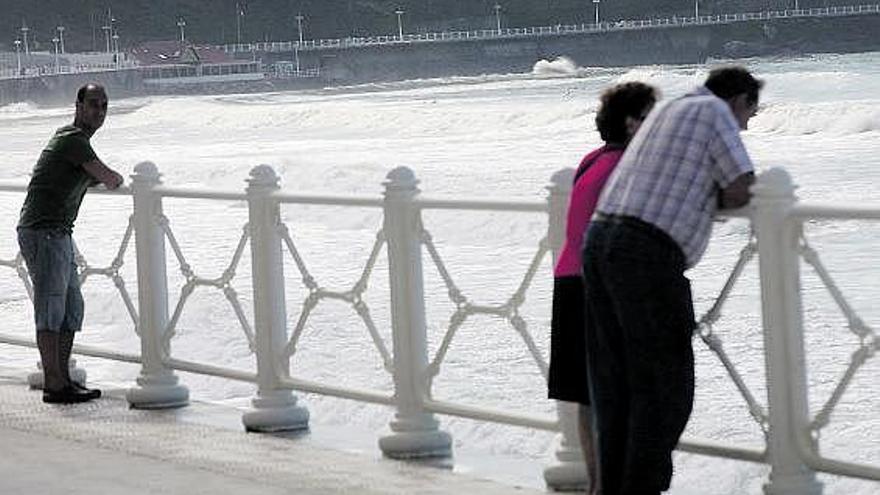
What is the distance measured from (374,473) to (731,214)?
1.60 meters

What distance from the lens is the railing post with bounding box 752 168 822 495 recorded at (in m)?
4.98

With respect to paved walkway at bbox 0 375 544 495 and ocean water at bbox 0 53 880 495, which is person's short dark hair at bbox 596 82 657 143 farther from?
paved walkway at bbox 0 375 544 495

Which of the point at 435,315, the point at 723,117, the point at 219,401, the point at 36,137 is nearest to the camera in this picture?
the point at 723,117

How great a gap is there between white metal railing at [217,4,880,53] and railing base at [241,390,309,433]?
5196 inches

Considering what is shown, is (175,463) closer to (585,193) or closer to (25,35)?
(585,193)

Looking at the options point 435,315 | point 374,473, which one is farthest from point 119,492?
point 435,315

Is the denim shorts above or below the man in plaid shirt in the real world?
below

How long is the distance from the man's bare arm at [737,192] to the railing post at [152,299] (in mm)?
3202

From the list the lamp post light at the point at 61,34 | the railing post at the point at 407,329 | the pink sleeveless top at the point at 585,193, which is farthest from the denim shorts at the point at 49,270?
the lamp post light at the point at 61,34

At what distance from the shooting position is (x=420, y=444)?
20.7 ft

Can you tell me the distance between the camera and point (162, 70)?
12888cm

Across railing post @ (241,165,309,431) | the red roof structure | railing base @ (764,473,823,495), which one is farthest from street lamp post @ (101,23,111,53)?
railing base @ (764,473,823,495)

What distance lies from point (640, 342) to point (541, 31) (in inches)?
5658

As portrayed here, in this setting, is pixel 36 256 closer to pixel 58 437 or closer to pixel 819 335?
pixel 58 437
